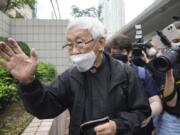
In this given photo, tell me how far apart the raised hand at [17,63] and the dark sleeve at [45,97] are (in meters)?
0.05

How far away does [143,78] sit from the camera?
284 cm

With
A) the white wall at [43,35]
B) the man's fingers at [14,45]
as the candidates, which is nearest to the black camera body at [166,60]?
the man's fingers at [14,45]

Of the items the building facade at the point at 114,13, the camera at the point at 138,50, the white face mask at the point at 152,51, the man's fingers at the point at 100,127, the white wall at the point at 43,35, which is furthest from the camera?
the building facade at the point at 114,13

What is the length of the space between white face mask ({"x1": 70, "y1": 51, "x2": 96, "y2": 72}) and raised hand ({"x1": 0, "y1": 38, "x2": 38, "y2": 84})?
0.23m

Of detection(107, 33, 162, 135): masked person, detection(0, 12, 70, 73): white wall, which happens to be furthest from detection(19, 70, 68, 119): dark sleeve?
detection(0, 12, 70, 73): white wall

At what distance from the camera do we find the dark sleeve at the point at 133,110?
217 centimetres

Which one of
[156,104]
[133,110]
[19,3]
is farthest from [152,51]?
[19,3]

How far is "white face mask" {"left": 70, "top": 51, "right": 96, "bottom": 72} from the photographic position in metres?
2.22

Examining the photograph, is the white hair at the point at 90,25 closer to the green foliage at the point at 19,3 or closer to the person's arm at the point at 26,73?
the person's arm at the point at 26,73

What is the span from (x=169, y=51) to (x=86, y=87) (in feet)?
1.74

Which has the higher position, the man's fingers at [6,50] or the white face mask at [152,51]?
the white face mask at [152,51]

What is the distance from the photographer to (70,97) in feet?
7.75

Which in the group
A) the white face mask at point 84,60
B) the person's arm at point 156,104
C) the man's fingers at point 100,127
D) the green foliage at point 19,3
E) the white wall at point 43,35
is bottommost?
the man's fingers at point 100,127

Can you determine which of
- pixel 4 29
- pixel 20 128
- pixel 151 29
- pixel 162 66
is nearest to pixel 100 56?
pixel 162 66
